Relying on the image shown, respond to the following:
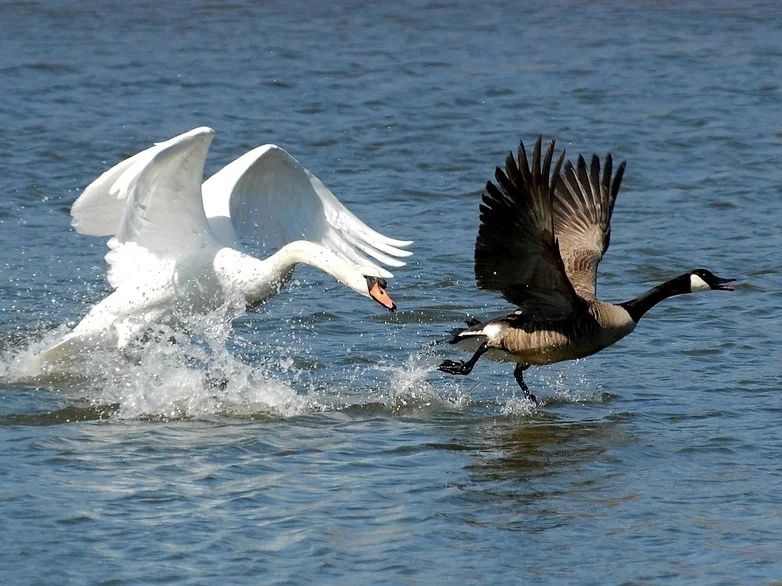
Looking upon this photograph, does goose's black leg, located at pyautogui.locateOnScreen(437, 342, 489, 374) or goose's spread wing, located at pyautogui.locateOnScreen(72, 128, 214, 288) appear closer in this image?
goose's spread wing, located at pyautogui.locateOnScreen(72, 128, 214, 288)

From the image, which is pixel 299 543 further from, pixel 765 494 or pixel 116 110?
pixel 116 110

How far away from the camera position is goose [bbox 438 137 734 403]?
21.9 feet

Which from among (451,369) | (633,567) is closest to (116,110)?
(451,369)

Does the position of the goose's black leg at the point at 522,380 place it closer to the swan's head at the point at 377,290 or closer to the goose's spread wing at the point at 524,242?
the goose's spread wing at the point at 524,242

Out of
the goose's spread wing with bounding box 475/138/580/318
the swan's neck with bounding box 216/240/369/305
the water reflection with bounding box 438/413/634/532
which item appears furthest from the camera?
the swan's neck with bounding box 216/240/369/305

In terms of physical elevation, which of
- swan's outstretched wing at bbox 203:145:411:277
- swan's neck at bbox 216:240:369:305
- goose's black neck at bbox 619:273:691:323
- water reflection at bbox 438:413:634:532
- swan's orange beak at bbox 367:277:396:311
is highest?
swan's outstretched wing at bbox 203:145:411:277

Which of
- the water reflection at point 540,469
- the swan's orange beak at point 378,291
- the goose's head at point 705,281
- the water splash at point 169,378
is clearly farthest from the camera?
the goose's head at point 705,281

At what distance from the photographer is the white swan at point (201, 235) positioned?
7.51 m

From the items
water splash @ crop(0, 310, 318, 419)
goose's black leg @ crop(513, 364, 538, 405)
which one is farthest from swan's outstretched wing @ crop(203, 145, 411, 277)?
goose's black leg @ crop(513, 364, 538, 405)

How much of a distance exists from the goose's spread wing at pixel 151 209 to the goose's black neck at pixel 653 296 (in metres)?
2.38

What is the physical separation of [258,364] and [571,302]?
6.83ft

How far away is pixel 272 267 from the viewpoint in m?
7.68

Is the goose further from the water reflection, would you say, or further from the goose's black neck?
the water reflection

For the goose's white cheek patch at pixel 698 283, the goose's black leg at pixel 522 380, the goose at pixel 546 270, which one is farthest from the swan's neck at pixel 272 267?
the goose's white cheek patch at pixel 698 283
